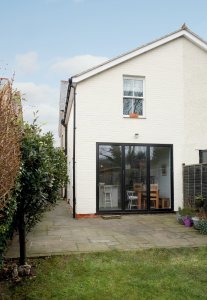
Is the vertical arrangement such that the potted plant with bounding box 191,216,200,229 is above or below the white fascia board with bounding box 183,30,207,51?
below

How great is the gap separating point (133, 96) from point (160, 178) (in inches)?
139

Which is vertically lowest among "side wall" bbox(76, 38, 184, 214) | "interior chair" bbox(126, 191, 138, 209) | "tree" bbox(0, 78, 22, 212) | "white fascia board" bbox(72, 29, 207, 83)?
"interior chair" bbox(126, 191, 138, 209)

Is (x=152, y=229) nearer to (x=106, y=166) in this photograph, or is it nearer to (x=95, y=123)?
(x=106, y=166)

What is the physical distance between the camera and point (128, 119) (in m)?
12.8

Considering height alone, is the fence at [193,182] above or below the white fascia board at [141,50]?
below

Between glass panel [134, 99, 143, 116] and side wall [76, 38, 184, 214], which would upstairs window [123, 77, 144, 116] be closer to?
glass panel [134, 99, 143, 116]

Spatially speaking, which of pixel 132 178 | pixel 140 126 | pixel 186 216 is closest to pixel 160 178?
pixel 132 178

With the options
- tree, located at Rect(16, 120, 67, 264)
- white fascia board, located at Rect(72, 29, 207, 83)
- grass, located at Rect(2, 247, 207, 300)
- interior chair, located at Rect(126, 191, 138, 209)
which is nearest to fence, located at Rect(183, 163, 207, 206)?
interior chair, located at Rect(126, 191, 138, 209)

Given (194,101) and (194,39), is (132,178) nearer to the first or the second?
(194,101)

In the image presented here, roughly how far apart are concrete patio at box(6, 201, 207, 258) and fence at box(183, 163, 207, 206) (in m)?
1.20

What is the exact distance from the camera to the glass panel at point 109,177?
12492 millimetres

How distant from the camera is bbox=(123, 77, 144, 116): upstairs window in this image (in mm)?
Answer: 13023

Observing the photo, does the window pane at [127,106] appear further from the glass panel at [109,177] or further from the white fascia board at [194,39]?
the white fascia board at [194,39]

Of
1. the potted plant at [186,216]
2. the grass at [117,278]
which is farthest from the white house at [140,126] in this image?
the grass at [117,278]
